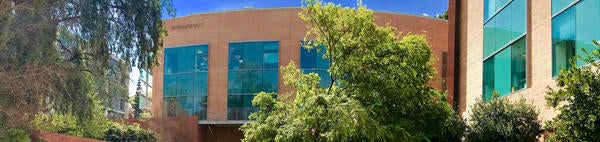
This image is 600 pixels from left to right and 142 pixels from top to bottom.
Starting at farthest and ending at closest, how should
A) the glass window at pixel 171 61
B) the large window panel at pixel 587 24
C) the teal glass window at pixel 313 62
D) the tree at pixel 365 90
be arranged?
A: the glass window at pixel 171 61 < the teal glass window at pixel 313 62 < the tree at pixel 365 90 < the large window panel at pixel 587 24

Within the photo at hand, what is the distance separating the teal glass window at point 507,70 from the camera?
21.0 metres

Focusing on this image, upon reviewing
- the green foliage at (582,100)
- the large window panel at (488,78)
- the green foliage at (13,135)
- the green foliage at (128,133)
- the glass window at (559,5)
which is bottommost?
the green foliage at (128,133)

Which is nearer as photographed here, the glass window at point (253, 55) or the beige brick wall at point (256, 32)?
the glass window at point (253, 55)

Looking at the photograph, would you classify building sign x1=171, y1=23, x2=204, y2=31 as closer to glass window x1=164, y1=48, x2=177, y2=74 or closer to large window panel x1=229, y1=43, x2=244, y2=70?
glass window x1=164, y1=48, x2=177, y2=74

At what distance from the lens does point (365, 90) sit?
18609 mm

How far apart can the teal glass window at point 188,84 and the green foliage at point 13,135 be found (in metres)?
32.0

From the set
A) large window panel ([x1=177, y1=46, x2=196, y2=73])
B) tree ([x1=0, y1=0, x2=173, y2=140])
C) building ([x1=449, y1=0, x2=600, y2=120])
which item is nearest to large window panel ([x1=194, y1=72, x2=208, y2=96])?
large window panel ([x1=177, y1=46, x2=196, y2=73])

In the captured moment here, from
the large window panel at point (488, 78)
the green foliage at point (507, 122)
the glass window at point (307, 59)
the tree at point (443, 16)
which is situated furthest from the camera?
the tree at point (443, 16)

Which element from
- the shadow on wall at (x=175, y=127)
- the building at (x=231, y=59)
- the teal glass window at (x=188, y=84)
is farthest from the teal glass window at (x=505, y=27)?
the teal glass window at (x=188, y=84)

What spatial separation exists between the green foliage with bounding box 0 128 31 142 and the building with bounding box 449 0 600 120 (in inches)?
528

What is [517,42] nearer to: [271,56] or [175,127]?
[271,56]

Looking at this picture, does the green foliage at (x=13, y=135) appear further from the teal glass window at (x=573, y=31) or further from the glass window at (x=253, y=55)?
the glass window at (x=253, y=55)

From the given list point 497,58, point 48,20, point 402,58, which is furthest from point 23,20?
point 497,58

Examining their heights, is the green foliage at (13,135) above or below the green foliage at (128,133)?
above
